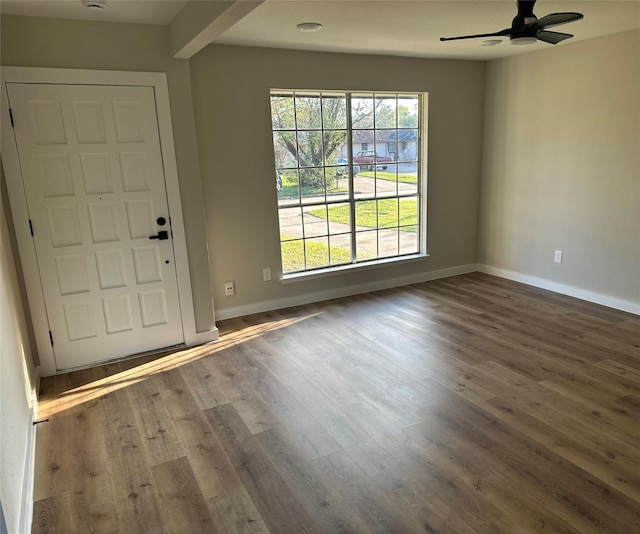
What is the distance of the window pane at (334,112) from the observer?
4.66 metres

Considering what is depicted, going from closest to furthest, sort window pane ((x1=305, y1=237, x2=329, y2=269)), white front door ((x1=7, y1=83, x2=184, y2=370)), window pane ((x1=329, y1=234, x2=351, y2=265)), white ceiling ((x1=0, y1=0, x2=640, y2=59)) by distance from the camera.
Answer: white ceiling ((x1=0, y1=0, x2=640, y2=59)) < white front door ((x1=7, y1=83, x2=184, y2=370)) < window pane ((x1=305, y1=237, x2=329, y2=269)) < window pane ((x1=329, y1=234, x2=351, y2=265))

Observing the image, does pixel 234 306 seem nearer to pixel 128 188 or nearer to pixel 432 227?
pixel 128 188

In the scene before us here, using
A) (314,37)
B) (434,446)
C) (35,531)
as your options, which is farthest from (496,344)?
(35,531)

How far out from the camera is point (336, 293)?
16.6 feet

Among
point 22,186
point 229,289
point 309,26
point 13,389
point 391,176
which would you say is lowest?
point 229,289

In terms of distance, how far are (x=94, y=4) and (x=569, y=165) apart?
429 cm

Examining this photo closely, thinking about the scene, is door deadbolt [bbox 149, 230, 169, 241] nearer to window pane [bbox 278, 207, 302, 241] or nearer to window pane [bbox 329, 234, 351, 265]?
window pane [bbox 278, 207, 302, 241]

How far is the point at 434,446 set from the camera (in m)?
2.48

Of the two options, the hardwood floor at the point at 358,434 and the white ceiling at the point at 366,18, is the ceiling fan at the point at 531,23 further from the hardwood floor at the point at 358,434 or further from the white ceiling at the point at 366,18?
the hardwood floor at the point at 358,434

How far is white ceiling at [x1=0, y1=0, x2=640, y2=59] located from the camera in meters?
2.95

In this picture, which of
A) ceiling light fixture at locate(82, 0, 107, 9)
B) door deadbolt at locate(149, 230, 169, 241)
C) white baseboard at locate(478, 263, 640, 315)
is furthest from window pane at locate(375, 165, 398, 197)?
ceiling light fixture at locate(82, 0, 107, 9)

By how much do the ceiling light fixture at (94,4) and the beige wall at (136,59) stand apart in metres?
0.36

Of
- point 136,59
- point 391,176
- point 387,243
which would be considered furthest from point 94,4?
point 387,243

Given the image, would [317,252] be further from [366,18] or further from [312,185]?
[366,18]
